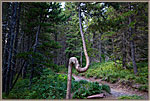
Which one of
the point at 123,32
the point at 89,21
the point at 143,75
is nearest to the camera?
the point at 89,21

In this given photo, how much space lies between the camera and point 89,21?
409cm

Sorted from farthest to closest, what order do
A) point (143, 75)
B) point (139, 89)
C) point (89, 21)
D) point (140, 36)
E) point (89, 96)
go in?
point (140, 36)
point (143, 75)
point (139, 89)
point (89, 21)
point (89, 96)

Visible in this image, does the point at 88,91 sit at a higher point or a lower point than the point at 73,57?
lower

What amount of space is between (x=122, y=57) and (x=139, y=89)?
3242 mm

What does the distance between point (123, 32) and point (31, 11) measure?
6460 millimetres

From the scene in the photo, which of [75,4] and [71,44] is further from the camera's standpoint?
[71,44]

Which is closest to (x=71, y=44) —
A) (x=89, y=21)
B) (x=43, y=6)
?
(x=43, y=6)

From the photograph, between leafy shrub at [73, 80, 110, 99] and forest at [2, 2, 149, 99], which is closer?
forest at [2, 2, 149, 99]

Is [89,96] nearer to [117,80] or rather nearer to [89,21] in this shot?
[89,21]

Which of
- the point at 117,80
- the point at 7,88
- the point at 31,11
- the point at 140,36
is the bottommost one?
the point at 117,80

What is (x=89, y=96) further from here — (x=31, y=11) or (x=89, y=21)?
(x=31, y=11)

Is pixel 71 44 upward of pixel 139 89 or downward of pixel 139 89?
upward

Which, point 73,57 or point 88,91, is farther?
point 88,91

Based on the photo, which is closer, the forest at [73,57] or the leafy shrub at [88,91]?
the forest at [73,57]
